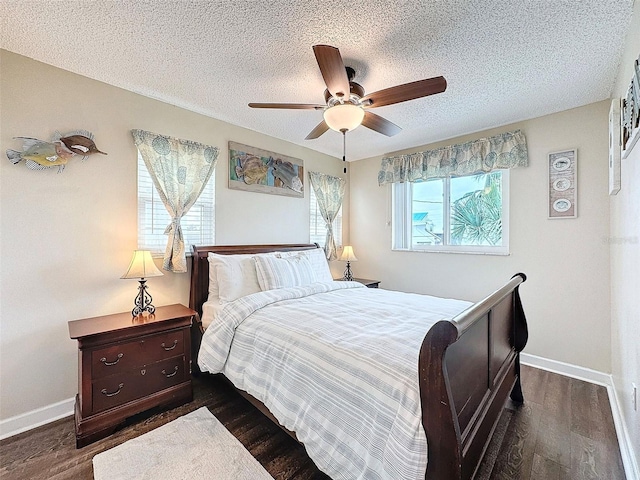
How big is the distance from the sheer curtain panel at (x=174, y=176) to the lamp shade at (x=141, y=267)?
352 mm

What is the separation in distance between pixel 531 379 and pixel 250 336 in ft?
8.75

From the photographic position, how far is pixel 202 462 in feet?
5.46

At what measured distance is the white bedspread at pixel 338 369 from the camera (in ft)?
3.86

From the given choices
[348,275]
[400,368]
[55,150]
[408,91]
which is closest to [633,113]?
[408,91]

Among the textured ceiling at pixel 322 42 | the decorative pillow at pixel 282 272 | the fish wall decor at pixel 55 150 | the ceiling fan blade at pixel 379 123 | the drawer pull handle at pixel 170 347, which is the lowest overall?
the drawer pull handle at pixel 170 347

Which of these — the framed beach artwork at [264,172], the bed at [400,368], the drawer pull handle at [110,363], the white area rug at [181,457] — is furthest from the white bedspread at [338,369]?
the framed beach artwork at [264,172]

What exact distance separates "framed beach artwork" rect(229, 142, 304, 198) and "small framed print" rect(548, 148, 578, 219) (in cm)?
281

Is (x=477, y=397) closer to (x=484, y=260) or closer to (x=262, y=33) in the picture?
(x=484, y=260)

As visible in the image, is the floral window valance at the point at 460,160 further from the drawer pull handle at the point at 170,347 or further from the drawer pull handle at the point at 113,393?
the drawer pull handle at the point at 113,393

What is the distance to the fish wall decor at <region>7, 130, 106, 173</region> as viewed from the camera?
200 centimetres

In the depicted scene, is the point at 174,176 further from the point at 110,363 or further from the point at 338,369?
the point at 338,369

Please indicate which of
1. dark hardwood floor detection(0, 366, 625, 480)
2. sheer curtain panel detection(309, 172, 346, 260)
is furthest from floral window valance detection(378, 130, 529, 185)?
dark hardwood floor detection(0, 366, 625, 480)

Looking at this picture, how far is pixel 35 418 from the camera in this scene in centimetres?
203

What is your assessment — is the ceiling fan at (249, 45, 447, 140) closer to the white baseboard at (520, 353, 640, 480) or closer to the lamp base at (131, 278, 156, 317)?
the lamp base at (131, 278, 156, 317)
